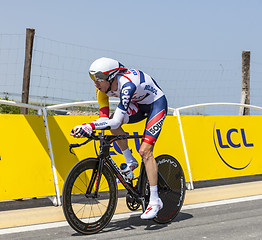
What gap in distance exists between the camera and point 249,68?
1267cm

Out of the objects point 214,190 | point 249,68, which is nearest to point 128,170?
point 214,190

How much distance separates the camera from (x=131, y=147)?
7.41 m

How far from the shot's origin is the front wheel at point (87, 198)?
4836 mm

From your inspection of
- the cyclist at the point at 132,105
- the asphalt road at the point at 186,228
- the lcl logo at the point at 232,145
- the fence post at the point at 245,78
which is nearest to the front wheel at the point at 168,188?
the asphalt road at the point at 186,228

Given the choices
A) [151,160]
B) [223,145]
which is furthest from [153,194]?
[223,145]

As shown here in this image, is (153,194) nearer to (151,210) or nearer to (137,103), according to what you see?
(151,210)

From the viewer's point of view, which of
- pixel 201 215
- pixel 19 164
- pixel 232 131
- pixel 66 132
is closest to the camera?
pixel 201 215

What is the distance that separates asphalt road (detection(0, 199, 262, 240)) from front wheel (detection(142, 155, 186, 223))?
0.38ft

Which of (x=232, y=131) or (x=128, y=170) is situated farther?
(x=232, y=131)

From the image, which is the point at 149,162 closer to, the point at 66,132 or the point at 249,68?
the point at 66,132

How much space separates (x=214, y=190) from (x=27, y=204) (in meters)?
3.10

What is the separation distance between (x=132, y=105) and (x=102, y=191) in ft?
3.84

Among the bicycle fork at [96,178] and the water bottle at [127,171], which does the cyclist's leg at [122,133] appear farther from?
the bicycle fork at [96,178]

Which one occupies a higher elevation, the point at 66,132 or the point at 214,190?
the point at 66,132
